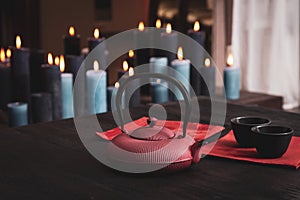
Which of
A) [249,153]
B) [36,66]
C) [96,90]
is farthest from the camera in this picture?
[36,66]

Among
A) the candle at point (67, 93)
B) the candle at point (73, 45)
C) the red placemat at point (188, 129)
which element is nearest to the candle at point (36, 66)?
the candle at point (73, 45)

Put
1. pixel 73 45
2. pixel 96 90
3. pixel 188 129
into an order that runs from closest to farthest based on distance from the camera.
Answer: pixel 188 129 → pixel 96 90 → pixel 73 45

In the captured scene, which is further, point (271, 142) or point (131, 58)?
point (131, 58)

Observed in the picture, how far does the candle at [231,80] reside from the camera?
1988 millimetres

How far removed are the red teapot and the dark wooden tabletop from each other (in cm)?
2

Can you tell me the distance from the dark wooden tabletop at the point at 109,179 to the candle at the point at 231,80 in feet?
3.25

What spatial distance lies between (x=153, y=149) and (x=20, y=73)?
965mm

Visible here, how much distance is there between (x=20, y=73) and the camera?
5.83 feet

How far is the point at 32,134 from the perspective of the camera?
1.18m

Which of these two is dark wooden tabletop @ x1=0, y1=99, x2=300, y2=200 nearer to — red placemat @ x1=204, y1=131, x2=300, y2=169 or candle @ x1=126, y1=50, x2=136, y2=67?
red placemat @ x1=204, y1=131, x2=300, y2=169

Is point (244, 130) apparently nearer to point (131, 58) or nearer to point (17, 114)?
point (17, 114)

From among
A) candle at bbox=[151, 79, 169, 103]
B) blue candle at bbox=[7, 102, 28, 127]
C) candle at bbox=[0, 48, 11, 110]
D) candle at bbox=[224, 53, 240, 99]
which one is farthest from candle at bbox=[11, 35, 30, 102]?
candle at bbox=[224, 53, 240, 99]

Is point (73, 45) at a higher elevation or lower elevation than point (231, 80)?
higher

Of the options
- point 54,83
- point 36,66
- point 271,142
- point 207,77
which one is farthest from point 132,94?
point 271,142
